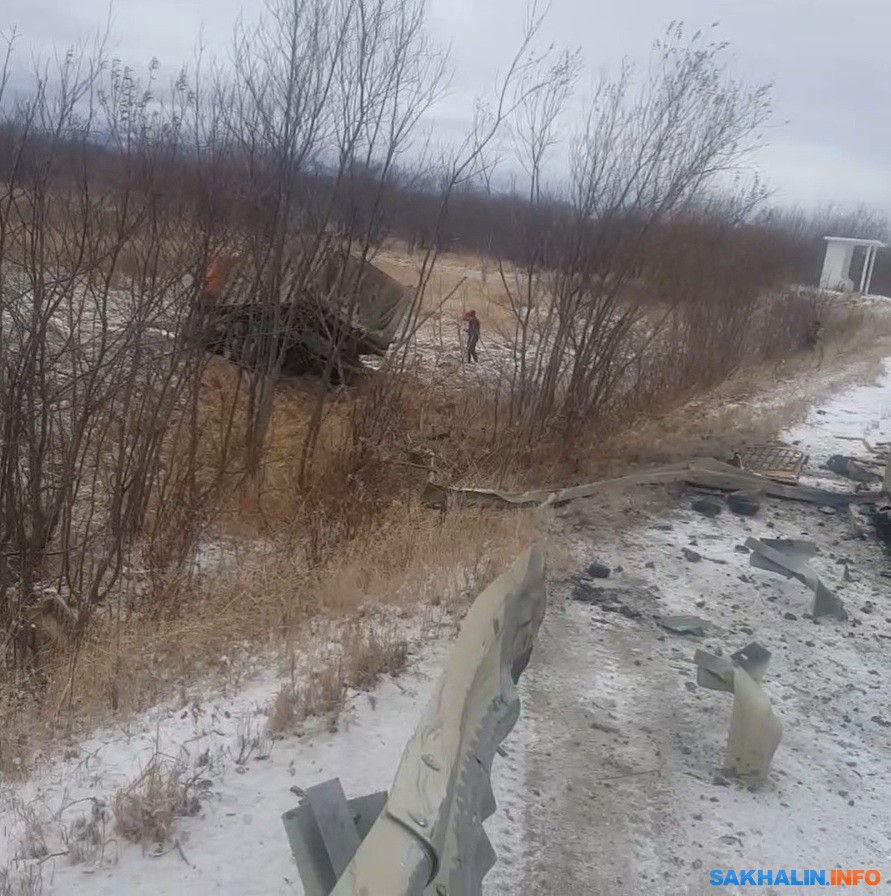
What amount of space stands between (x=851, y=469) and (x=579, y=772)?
676cm

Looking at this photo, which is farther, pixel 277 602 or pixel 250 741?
pixel 277 602

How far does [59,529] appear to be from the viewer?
6.73 meters

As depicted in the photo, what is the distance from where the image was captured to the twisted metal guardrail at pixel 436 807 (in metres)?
1.74

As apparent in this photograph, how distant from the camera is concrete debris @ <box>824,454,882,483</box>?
28.8 feet

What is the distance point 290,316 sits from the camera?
346 inches

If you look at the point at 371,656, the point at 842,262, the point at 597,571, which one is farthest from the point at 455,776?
the point at 842,262

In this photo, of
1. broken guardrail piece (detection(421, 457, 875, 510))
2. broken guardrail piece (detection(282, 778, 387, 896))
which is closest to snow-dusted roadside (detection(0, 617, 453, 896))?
broken guardrail piece (detection(282, 778, 387, 896))

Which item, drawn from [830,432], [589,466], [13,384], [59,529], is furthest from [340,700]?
[830,432]

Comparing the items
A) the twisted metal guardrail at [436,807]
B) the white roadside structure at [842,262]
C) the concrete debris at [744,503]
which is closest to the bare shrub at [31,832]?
the twisted metal guardrail at [436,807]

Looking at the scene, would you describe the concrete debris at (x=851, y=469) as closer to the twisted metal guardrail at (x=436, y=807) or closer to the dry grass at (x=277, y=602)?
the dry grass at (x=277, y=602)

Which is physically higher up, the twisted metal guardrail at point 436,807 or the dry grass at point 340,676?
the twisted metal guardrail at point 436,807

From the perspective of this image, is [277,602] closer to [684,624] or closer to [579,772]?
[684,624]

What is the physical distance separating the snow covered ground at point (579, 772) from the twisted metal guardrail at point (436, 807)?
0.53 metres

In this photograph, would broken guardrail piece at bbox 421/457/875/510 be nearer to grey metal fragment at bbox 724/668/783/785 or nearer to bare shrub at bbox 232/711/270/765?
grey metal fragment at bbox 724/668/783/785
